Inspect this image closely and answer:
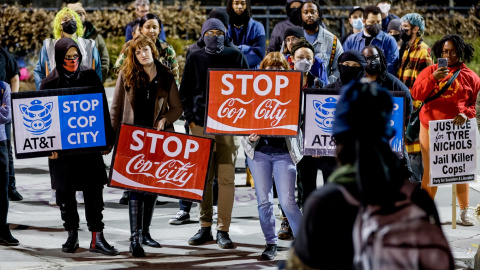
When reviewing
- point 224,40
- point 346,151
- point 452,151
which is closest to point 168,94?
point 224,40

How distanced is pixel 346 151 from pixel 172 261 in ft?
13.9

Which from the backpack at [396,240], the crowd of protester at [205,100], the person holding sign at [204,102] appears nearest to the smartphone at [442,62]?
the crowd of protester at [205,100]

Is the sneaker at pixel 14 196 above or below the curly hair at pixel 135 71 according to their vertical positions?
below

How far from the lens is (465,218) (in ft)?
27.5

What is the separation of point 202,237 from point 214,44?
182cm

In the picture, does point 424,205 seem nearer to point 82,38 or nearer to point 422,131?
point 422,131

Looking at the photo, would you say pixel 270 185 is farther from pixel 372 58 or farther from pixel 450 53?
pixel 450 53

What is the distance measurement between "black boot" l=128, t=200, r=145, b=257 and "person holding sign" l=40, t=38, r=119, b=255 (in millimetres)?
197

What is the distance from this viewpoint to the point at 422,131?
8.52 m

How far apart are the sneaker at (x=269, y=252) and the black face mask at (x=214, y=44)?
1.92 meters

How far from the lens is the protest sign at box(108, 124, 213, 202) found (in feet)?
24.0

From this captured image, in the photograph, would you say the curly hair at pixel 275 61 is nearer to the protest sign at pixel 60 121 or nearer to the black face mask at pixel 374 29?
the protest sign at pixel 60 121

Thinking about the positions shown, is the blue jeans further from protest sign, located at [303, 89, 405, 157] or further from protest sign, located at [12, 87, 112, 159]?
protest sign, located at [12, 87, 112, 159]

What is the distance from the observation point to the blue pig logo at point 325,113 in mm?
7281
